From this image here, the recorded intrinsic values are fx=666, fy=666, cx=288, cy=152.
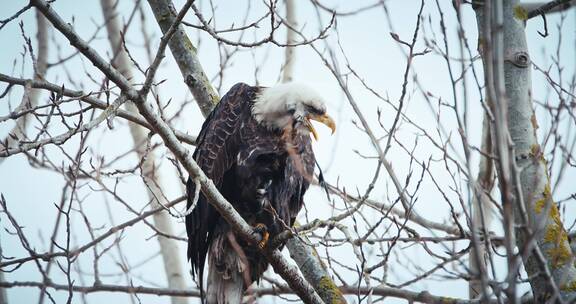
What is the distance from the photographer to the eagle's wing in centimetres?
452

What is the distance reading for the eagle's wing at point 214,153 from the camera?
452 cm

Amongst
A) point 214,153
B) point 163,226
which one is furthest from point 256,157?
point 163,226

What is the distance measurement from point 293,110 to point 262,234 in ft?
2.84

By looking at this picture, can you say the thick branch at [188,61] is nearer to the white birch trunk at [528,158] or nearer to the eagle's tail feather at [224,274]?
the eagle's tail feather at [224,274]

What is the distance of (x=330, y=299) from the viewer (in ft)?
13.7

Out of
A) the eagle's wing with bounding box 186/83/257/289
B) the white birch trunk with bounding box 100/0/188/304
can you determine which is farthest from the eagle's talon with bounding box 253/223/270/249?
the white birch trunk with bounding box 100/0/188/304

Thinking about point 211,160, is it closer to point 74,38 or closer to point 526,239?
point 74,38

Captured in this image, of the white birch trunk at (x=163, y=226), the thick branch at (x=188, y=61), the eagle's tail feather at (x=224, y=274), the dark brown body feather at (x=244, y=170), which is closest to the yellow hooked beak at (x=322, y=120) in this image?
the dark brown body feather at (x=244, y=170)

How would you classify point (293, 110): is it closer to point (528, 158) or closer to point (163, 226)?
point (528, 158)

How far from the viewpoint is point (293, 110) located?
4504mm

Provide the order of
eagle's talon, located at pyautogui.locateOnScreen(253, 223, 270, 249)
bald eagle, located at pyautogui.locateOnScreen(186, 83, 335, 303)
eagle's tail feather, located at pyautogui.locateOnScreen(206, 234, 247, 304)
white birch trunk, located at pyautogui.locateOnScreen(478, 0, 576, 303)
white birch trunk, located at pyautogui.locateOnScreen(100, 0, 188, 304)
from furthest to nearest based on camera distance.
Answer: white birch trunk, located at pyautogui.locateOnScreen(100, 0, 188, 304) < eagle's tail feather, located at pyautogui.locateOnScreen(206, 234, 247, 304) < bald eagle, located at pyautogui.locateOnScreen(186, 83, 335, 303) < eagle's talon, located at pyautogui.locateOnScreen(253, 223, 270, 249) < white birch trunk, located at pyautogui.locateOnScreen(478, 0, 576, 303)

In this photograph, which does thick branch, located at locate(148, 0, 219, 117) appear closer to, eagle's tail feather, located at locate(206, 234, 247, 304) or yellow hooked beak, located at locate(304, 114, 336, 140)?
yellow hooked beak, located at locate(304, 114, 336, 140)

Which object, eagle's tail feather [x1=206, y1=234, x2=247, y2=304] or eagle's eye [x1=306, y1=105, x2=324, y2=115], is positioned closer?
eagle's eye [x1=306, y1=105, x2=324, y2=115]

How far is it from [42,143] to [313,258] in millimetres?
2105
